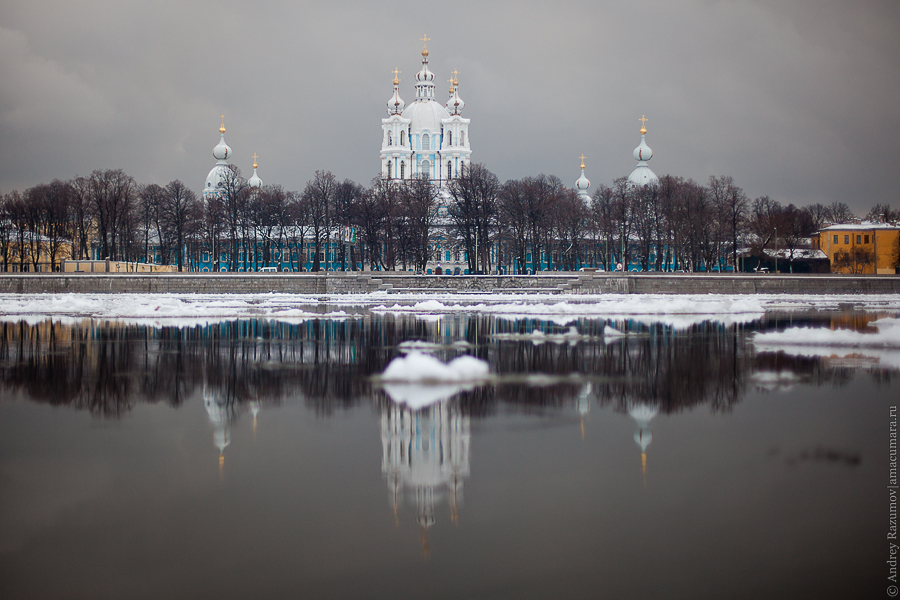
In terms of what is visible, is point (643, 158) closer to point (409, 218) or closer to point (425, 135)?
point (425, 135)

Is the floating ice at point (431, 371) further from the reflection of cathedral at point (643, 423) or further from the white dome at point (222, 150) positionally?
the white dome at point (222, 150)

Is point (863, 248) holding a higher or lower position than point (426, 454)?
higher

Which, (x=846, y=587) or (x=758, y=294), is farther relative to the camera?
(x=758, y=294)

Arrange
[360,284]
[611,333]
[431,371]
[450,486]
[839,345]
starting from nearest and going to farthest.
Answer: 1. [450,486]
2. [431,371]
3. [839,345]
4. [611,333]
5. [360,284]

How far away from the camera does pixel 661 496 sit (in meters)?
6.46

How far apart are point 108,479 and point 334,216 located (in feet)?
236

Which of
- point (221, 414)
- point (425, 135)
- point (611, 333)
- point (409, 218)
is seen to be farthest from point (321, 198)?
point (221, 414)

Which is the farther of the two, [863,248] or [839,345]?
[863,248]

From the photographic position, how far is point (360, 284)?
57.3 m

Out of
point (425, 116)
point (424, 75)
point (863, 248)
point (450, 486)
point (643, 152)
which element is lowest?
point (450, 486)

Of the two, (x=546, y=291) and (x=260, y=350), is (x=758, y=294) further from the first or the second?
(x=260, y=350)

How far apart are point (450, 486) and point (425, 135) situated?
4494 inches

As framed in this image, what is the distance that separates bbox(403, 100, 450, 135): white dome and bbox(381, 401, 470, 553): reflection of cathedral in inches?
4359

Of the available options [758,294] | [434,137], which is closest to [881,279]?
[758,294]
